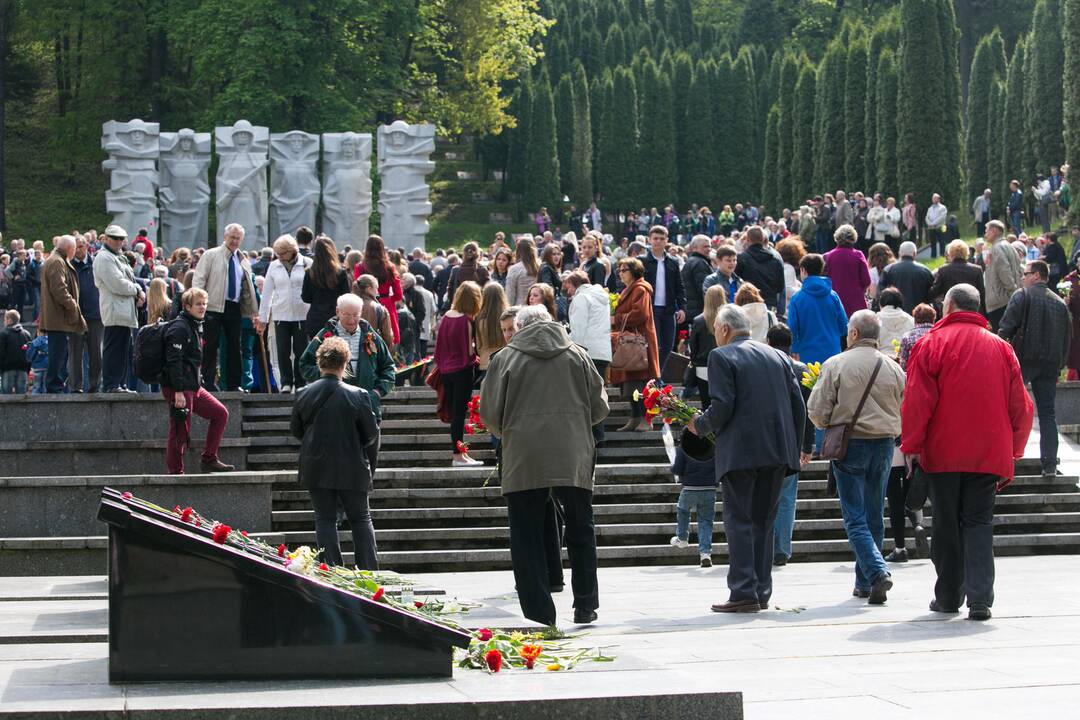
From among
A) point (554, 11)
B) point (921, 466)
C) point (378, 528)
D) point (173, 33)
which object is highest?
point (554, 11)

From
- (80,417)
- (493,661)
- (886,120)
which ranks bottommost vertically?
(493,661)

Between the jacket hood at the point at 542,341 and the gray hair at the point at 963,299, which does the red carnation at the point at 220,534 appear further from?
the gray hair at the point at 963,299

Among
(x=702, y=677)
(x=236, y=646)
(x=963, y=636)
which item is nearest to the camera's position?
(x=236, y=646)

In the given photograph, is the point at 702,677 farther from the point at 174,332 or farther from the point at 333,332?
the point at 174,332

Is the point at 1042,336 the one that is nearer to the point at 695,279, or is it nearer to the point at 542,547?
the point at 695,279

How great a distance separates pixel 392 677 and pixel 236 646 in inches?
24.8

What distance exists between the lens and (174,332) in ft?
42.1

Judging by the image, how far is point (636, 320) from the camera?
15188mm

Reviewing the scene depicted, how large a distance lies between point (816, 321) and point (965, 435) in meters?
5.40

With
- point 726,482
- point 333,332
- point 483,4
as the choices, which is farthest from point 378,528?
point 483,4

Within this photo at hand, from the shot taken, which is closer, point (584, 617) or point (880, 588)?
point (584, 617)

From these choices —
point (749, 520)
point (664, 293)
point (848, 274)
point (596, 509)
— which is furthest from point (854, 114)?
point (749, 520)

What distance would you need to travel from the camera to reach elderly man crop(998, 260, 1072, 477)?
14.0 metres

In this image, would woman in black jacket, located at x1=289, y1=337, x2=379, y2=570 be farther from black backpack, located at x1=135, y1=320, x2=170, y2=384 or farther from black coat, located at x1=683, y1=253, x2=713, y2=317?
black coat, located at x1=683, y1=253, x2=713, y2=317
